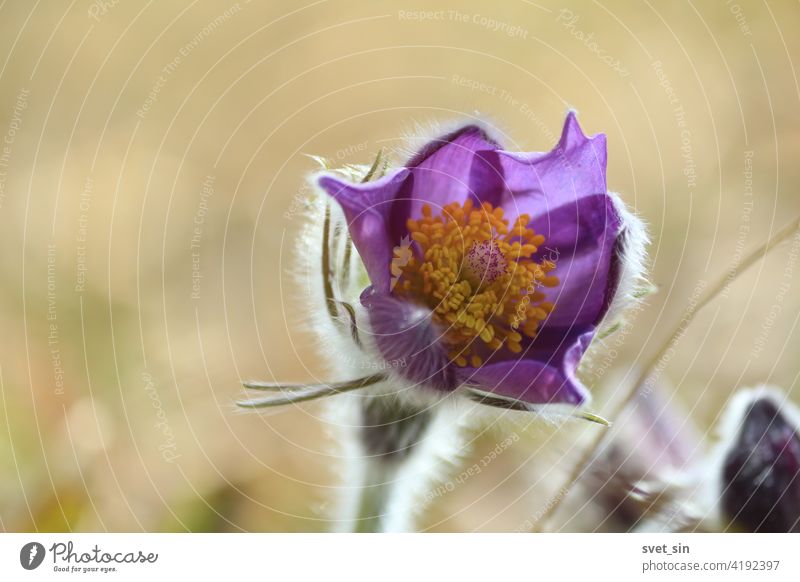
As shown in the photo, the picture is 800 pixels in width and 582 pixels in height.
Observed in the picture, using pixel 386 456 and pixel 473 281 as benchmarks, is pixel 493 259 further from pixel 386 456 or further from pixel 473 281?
pixel 386 456

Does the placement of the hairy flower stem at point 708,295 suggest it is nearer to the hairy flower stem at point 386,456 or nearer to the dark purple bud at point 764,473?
the dark purple bud at point 764,473

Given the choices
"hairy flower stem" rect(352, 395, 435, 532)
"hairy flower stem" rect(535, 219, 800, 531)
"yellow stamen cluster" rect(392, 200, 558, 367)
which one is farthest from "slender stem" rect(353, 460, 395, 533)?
"hairy flower stem" rect(535, 219, 800, 531)

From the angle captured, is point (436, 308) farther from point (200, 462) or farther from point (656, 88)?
point (656, 88)

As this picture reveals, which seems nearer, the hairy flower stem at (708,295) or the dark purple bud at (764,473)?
the dark purple bud at (764,473)
